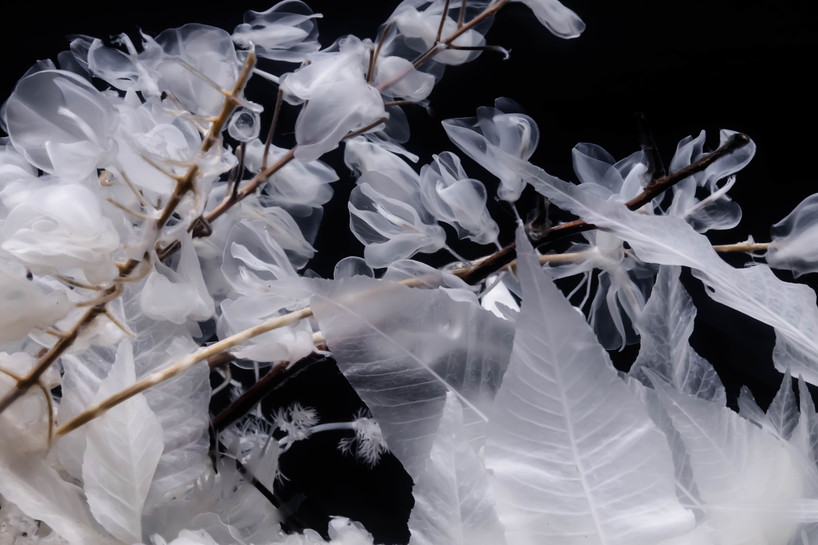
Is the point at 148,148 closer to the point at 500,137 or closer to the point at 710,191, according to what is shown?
the point at 500,137

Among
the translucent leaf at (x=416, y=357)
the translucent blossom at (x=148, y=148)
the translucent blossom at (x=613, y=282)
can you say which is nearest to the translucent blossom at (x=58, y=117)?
the translucent blossom at (x=148, y=148)

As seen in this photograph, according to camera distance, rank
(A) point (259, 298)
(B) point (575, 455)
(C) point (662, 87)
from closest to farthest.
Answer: (B) point (575, 455), (A) point (259, 298), (C) point (662, 87)

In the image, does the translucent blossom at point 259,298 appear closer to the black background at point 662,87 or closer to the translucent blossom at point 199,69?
the translucent blossom at point 199,69

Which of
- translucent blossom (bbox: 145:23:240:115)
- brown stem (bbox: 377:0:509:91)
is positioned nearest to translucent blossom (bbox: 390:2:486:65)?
brown stem (bbox: 377:0:509:91)

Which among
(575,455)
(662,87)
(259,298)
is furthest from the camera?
(662,87)

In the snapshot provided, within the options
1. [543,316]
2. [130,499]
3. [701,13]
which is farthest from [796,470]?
[701,13]

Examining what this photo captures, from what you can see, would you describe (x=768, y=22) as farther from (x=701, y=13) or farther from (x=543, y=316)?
(x=543, y=316)

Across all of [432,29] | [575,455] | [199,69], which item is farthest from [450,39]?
[575,455]
